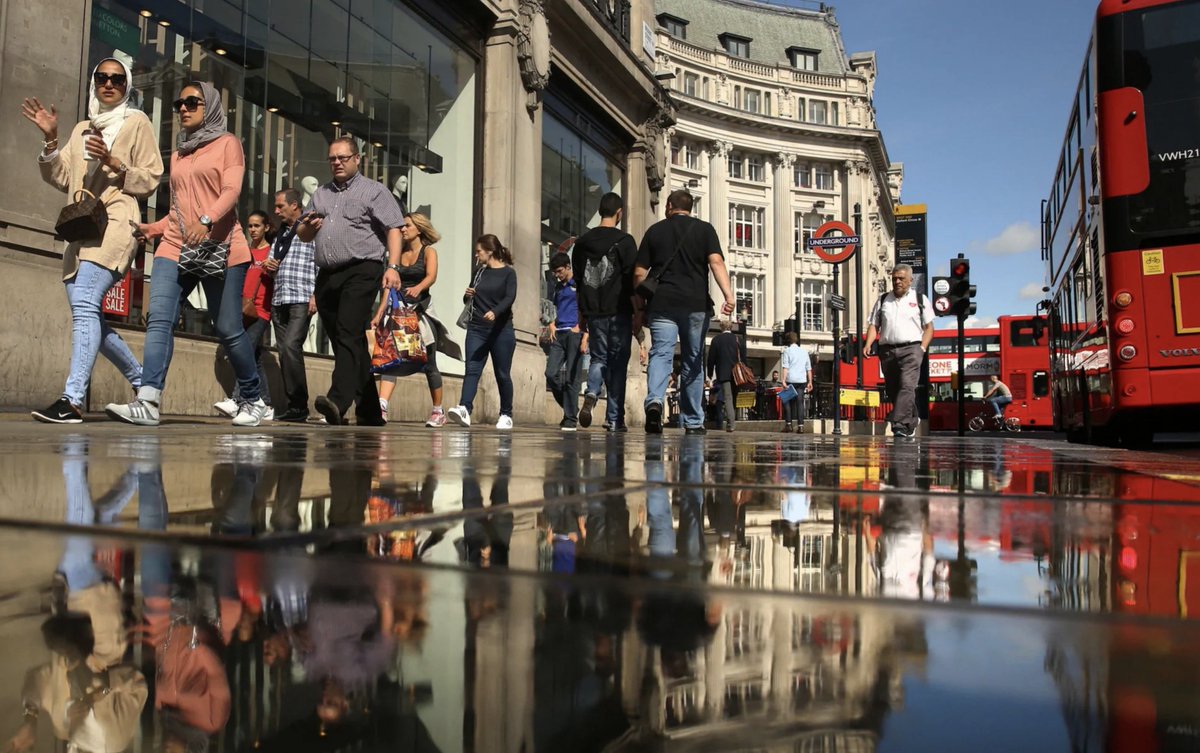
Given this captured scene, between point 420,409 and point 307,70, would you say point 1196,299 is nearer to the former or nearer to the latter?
point 420,409

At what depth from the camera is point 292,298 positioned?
780 cm

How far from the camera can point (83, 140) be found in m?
5.48

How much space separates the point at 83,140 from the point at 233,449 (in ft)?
10.9

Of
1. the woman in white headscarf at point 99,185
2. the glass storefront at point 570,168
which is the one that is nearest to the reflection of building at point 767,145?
the glass storefront at point 570,168

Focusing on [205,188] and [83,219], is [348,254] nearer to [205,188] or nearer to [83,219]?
[205,188]

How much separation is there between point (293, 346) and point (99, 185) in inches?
92.1

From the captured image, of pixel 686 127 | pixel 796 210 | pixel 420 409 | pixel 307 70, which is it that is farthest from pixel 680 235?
pixel 796 210

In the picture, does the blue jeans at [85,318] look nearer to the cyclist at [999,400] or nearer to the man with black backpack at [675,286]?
the man with black backpack at [675,286]

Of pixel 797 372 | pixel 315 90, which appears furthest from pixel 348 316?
pixel 797 372

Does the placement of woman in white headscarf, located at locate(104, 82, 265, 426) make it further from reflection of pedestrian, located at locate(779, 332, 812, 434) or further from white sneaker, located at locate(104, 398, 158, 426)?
reflection of pedestrian, located at locate(779, 332, 812, 434)

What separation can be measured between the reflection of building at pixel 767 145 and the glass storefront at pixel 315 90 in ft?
131

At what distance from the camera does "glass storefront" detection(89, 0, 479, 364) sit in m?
9.12

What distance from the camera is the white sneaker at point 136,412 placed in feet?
18.3

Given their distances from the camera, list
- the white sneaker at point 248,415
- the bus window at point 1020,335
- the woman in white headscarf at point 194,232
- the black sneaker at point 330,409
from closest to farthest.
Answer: the woman in white headscarf at point 194,232 < the white sneaker at point 248,415 < the black sneaker at point 330,409 < the bus window at point 1020,335
